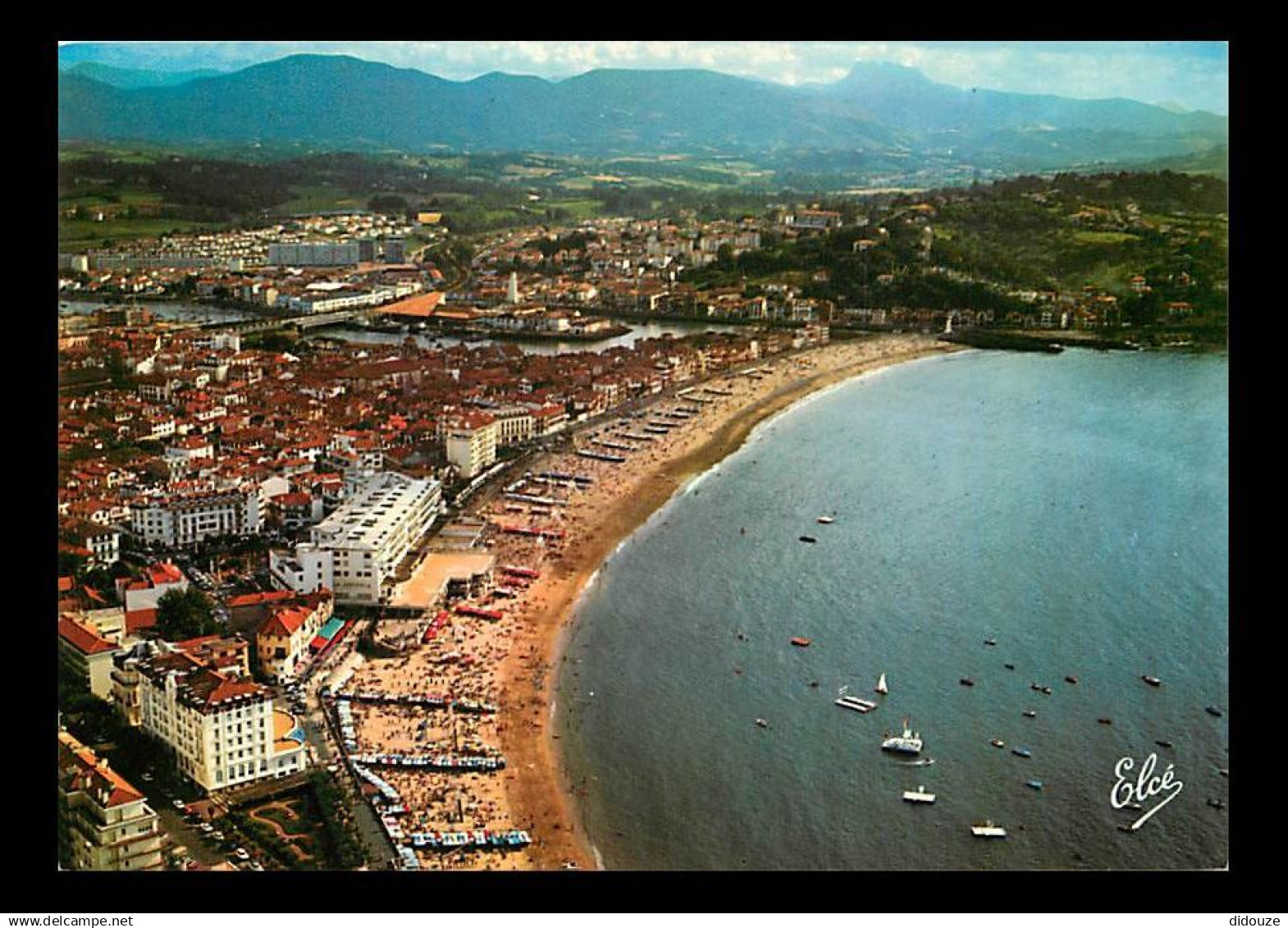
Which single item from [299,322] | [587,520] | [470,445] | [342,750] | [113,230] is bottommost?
[342,750]

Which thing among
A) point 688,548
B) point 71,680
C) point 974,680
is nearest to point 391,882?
point 71,680

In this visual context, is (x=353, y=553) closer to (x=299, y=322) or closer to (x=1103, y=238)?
(x=299, y=322)

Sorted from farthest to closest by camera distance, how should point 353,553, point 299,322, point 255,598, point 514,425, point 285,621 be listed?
point 299,322, point 514,425, point 353,553, point 255,598, point 285,621

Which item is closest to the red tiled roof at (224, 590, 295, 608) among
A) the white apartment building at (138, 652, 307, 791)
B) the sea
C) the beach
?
the beach

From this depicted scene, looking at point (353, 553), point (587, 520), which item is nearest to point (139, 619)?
point (353, 553)

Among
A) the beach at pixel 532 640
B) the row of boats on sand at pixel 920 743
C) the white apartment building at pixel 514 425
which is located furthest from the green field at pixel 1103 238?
the row of boats on sand at pixel 920 743
